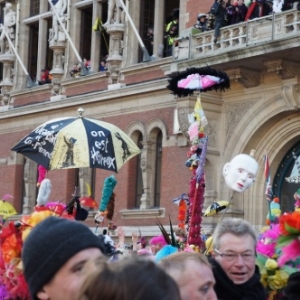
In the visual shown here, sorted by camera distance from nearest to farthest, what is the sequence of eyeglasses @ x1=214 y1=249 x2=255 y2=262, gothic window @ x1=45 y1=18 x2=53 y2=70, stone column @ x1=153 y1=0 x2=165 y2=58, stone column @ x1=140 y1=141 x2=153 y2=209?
eyeglasses @ x1=214 y1=249 x2=255 y2=262 → stone column @ x1=140 y1=141 x2=153 y2=209 → stone column @ x1=153 y1=0 x2=165 y2=58 → gothic window @ x1=45 y1=18 x2=53 y2=70

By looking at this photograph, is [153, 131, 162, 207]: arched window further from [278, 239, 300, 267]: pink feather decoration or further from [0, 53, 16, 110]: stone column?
[278, 239, 300, 267]: pink feather decoration

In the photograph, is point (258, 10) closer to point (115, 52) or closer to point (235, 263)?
point (115, 52)

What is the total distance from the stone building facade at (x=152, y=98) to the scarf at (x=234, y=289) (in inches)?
463

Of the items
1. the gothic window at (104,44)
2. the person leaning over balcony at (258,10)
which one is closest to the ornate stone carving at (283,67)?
the person leaning over balcony at (258,10)

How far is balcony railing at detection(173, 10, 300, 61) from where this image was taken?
17.4 metres

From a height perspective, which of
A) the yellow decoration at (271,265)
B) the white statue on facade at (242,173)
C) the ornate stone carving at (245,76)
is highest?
the ornate stone carving at (245,76)

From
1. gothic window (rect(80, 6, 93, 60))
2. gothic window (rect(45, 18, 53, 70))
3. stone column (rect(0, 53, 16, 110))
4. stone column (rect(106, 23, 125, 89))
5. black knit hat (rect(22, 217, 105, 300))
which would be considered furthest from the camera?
stone column (rect(0, 53, 16, 110))

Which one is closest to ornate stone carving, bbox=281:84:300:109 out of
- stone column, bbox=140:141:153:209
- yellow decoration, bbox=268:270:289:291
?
stone column, bbox=140:141:153:209

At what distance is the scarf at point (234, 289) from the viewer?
563 centimetres

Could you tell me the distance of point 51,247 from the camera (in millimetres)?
3801

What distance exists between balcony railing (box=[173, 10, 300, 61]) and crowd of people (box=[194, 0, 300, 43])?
22 centimetres

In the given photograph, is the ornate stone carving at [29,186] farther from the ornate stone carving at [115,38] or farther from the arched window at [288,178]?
the arched window at [288,178]

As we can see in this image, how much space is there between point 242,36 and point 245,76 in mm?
1287

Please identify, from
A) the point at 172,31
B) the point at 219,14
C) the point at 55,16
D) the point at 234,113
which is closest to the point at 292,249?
the point at 219,14
